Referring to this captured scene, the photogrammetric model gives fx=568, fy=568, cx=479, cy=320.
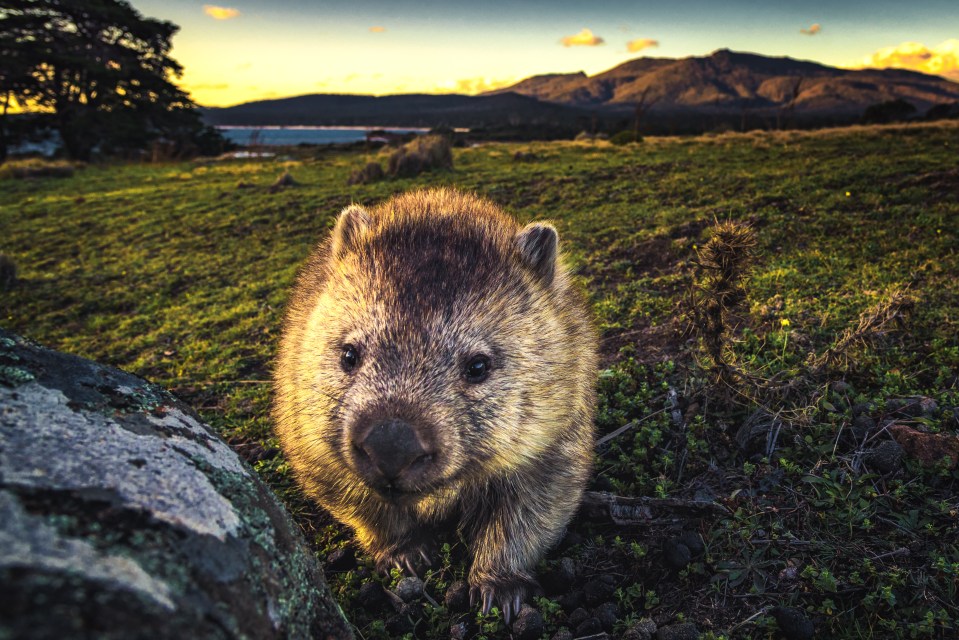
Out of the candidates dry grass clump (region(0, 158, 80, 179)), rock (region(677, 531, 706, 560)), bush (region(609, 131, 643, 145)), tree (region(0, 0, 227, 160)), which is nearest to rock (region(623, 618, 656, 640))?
rock (region(677, 531, 706, 560))

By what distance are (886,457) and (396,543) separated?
231 cm

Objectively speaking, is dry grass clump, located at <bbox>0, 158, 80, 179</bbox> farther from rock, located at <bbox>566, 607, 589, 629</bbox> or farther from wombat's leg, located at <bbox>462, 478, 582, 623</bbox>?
rock, located at <bbox>566, 607, 589, 629</bbox>

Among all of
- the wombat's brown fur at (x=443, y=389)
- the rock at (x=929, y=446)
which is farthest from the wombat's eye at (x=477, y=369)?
the rock at (x=929, y=446)

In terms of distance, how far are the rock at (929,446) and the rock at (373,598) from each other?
2.46 metres

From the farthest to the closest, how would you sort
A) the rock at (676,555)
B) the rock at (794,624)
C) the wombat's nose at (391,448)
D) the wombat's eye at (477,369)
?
1. the rock at (676,555)
2. the wombat's eye at (477,369)
3. the rock at (794,624)
4. the wombat's nose at (391,448)

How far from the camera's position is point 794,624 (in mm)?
1987

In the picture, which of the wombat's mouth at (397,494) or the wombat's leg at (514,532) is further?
the wombat's leg at (514,532)

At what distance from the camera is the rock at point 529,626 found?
2191 mm

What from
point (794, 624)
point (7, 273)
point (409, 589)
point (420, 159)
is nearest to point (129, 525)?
point (409, 589)

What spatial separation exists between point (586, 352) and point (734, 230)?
37.2 inches

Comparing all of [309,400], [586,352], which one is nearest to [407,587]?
[309,400]

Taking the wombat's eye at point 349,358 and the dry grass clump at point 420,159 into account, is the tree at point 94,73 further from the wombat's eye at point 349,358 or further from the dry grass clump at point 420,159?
the wombat's eye at point 349,358

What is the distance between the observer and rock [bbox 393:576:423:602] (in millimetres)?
2439

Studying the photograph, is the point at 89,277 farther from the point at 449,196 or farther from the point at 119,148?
the point at 119,148
